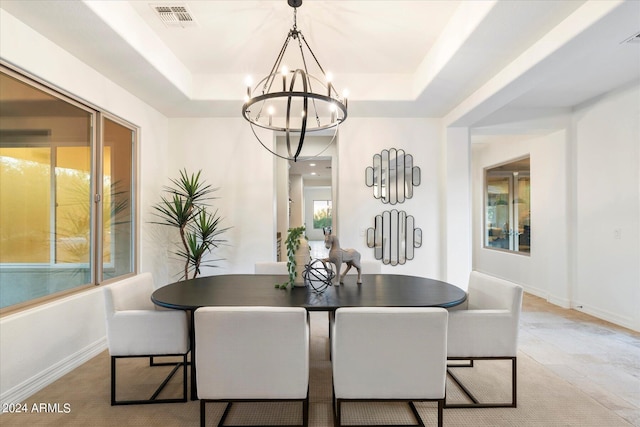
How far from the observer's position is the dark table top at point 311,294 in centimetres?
195

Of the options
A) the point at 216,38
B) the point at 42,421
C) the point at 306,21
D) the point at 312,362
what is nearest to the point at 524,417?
the point at 312,362

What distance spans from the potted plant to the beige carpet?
78 centimetres

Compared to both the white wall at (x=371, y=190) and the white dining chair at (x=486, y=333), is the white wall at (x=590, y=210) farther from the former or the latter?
the white dining chair at (x=486, y=333)

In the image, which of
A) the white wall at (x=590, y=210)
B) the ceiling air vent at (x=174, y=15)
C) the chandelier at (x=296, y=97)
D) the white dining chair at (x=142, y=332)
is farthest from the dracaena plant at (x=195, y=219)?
the white wall at (x=590, y=210)

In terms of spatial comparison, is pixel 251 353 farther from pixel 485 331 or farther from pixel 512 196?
pixel 512 196

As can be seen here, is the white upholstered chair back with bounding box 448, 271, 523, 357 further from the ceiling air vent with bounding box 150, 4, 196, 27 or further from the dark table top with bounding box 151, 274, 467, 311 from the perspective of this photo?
the ceiling air vent with bounding box 150, 4, 196, 27

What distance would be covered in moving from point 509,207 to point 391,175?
3049mm

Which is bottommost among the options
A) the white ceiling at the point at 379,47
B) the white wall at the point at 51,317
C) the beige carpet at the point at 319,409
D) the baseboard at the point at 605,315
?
the beige carpet at the point at 319,409

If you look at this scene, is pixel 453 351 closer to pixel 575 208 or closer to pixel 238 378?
pixel 238 378

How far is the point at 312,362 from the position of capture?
9.05ft

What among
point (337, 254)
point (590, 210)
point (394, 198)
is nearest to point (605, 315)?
point (590, 210)

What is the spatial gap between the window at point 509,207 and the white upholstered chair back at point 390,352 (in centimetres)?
468

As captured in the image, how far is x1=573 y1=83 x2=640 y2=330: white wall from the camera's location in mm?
3605

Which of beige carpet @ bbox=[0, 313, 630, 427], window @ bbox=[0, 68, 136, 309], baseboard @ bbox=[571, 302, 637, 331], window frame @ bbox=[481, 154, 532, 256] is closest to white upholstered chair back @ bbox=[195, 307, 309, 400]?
beige carpet @ bbox=[0, 313, 630, 427]
